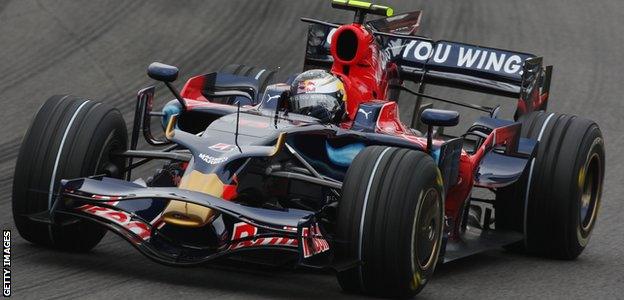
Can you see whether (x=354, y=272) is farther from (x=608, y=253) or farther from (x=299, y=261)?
(x=608, y=253)

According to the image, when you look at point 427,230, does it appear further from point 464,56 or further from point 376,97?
point 464,56

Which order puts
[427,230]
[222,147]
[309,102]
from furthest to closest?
1. [309,102]
2. [222,147]
3. [427,230]

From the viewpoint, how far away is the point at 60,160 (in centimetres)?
1020

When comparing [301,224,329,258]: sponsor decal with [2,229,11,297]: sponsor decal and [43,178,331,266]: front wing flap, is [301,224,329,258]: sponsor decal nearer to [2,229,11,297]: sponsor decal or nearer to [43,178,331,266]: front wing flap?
[43,178,331,266]: front wing flap

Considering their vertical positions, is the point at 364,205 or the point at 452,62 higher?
the point at 452,62

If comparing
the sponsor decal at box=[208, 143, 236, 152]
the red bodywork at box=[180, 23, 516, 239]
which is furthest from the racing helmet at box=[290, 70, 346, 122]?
the sponsor decal at box=[208, 143, 236, 152]

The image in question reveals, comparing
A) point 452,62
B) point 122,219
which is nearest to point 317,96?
point 122,219

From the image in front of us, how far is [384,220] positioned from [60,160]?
2.23m

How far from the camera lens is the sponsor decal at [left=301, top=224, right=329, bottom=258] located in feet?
30.7

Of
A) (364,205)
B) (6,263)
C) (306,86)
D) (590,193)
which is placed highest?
(306,86)

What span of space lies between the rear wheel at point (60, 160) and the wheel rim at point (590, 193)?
395cm

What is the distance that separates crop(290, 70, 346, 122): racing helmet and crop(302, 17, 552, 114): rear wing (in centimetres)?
133

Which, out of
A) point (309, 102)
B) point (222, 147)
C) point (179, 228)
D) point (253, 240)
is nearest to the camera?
point (253, 240)

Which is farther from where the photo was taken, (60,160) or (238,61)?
(238,61)
